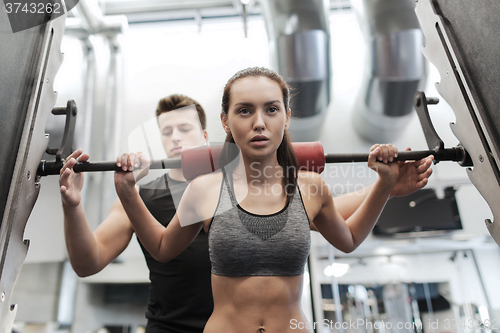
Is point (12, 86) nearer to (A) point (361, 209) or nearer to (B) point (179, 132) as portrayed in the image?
(B) point (179, 132)

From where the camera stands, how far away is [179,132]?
4.12 feet

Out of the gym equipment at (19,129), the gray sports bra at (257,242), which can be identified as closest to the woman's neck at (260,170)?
the gray sports bra at (257,242)

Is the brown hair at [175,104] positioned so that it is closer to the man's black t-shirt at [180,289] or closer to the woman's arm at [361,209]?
the man's black t-shirt at [180,289]

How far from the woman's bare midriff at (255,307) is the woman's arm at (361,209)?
21cm

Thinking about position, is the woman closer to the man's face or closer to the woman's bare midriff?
the woman's bare midriff

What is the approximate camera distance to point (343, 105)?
2.49 metres

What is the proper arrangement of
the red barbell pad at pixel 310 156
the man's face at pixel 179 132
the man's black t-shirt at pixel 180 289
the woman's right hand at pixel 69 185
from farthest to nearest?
1. the man's face at pixel 179 132
2. the man's black t-shirt at pixel 180 289
3. the red barbell pad at pixel 310 156
4. the woman's right hand at pixel 69 185

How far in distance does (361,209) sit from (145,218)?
0.57 m

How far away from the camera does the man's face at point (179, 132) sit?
1245mm

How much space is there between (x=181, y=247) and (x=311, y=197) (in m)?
0.35

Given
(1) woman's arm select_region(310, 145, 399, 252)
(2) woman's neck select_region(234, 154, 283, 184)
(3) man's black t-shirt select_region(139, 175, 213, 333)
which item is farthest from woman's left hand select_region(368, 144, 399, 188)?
(3) man's black t-shirt select_region(139, 175, 213, 333)

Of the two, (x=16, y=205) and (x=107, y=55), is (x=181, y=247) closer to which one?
(x=16, y=205)

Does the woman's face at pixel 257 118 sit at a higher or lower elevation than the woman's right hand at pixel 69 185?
higher

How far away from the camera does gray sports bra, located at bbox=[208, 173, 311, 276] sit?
2.44ft
